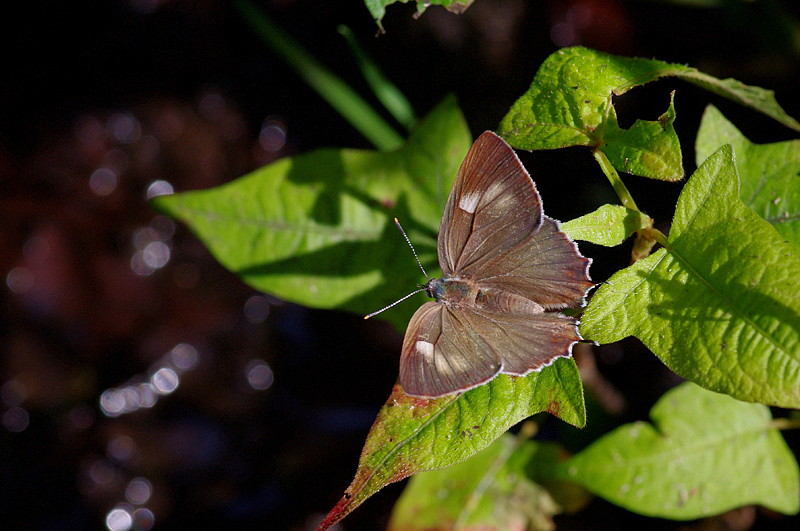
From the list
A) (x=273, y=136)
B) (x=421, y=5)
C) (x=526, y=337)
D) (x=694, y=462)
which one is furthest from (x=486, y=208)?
(x=273, y=136)

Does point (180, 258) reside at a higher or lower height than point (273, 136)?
lower

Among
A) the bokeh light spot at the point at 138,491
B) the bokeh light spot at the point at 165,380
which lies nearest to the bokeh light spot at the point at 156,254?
the bokeh light spot at the point at 165,380

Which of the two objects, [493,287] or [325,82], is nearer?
[493,287]

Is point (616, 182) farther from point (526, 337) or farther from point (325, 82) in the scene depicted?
point (325, 82)

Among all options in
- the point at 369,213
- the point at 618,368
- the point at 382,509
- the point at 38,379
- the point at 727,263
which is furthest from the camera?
the point at 38,379

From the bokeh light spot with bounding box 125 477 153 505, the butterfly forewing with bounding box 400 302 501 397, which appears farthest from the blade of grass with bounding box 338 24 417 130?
the bokeh light spot with bounding box 125 477 153 505

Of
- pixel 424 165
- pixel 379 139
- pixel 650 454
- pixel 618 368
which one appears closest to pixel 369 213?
pixel 424 165

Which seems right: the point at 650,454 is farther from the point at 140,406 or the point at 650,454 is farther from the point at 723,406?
the point at 140,406

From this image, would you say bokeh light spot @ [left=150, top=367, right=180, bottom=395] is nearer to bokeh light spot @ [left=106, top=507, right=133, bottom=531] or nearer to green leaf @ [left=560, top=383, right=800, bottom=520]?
bokeh light spot @ [left=106, top=507, right=133, bottom=531]
